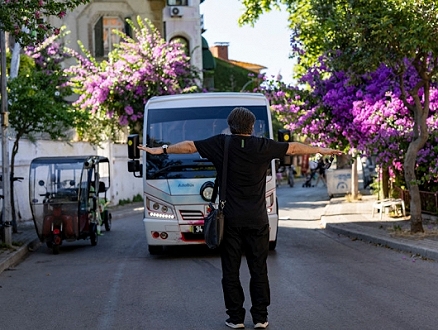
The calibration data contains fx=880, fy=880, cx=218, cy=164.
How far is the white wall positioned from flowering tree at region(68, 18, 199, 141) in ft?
5.89

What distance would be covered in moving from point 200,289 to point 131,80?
27.3 metres

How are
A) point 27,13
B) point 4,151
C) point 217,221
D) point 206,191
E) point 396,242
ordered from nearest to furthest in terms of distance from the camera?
point 217,221
point 27,13
point 206,191
point 396,242
point 4,151

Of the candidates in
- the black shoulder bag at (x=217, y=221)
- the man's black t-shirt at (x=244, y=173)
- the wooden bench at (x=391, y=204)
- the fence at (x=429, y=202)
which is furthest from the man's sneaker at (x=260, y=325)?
the wooden bench at (x=391, y=204)

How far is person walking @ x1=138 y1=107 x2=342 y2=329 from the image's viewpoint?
8234mm

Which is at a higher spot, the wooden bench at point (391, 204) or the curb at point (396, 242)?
the wooden bench at point (391, 204)

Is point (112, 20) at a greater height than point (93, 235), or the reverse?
point (112, 20)

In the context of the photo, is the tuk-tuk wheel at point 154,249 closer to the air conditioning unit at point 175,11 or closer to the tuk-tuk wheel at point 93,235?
the tuk-tuk wheel at point 93,235

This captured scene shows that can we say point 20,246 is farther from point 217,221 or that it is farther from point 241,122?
point 241,122

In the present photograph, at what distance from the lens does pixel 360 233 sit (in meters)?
18.8

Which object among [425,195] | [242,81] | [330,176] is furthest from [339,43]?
[242,81]

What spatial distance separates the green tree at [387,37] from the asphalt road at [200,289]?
292 centimetres

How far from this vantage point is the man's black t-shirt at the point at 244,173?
8.22 metres

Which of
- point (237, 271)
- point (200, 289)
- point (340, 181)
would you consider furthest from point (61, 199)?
point (340, 181)

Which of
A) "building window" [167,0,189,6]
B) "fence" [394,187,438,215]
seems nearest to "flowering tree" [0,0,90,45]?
"fence" [394,187,438,215]
